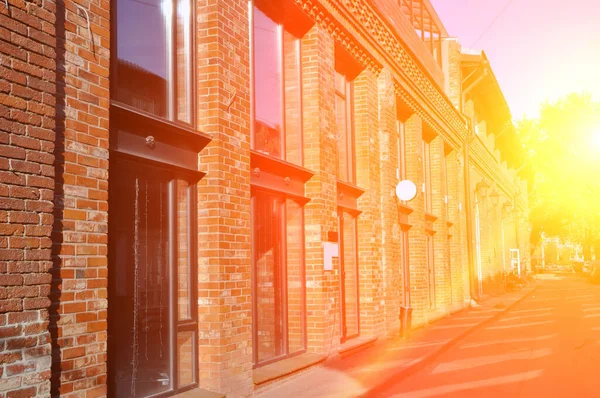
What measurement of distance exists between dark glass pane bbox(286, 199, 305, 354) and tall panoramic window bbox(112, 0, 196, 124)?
3.01m

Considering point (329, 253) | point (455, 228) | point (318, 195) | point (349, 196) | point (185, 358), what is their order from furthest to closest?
point (455, 228), point (349, 196), point (329, 253), point (318, 195), point (185, 358)

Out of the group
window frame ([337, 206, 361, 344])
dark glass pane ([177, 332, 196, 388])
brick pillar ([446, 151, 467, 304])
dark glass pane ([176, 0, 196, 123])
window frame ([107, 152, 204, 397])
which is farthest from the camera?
brick pillar ([446, 151, 467, 304])

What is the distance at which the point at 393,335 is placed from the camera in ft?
45.2

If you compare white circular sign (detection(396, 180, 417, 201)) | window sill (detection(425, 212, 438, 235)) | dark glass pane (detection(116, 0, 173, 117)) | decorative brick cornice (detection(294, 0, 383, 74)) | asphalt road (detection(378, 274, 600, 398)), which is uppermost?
decorative brick cornice (detection(294, 0, 383, 74))

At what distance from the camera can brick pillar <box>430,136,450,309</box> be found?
19.7m

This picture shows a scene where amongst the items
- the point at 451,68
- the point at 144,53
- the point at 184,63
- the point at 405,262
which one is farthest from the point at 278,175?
the point at 451,68

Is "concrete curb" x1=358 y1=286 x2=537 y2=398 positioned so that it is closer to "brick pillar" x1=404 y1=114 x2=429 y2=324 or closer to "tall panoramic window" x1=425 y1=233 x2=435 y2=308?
"brick pillar" x1=404 y1=114 x2=429 y2=324

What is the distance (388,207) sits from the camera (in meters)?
14.0

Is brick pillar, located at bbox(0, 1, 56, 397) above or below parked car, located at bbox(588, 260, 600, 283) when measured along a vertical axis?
above

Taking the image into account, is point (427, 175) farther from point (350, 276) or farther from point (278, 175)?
point (278, 175)

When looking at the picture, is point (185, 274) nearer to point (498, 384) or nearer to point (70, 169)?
point (70, 169)

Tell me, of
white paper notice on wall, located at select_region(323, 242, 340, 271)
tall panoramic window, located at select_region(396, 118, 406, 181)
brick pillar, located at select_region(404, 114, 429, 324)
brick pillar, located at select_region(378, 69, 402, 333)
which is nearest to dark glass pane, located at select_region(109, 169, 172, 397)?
white paper notice on wall, located at select_region(323, 242, 340, 271)

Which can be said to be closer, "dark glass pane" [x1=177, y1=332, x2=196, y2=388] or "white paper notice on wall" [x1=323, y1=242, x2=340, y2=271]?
"dark glass pane" [x1=177, y1=332, x2=196, y2=388]

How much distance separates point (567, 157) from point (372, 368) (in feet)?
148
